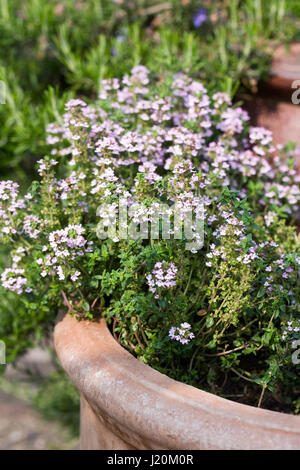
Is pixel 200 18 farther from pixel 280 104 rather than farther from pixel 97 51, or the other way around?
pixel 280 104

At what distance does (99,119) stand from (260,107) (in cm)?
64

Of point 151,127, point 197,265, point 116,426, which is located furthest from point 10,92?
point 116,426

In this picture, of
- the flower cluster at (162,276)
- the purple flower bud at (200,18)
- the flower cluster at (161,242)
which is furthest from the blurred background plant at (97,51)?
the flower cluster at (162,276)

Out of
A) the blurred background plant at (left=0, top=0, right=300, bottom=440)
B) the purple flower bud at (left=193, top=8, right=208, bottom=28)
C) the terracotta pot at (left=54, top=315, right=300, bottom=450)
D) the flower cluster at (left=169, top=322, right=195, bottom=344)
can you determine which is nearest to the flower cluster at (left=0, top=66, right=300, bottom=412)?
the flower cluster at (left=169, top=322, right=195, bottom=344)

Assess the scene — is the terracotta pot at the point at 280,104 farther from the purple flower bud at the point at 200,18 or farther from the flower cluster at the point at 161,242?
the purple flower bud at the point at 200,18

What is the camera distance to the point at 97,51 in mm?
2299

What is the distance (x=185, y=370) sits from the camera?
59.8 inches

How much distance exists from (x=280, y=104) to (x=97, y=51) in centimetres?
77

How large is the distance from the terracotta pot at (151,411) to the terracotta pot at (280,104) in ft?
3.35

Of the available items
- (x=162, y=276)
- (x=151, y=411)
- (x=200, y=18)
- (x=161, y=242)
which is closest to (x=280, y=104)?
(x=200, y=18)

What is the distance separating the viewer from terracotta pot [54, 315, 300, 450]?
42.8 inches

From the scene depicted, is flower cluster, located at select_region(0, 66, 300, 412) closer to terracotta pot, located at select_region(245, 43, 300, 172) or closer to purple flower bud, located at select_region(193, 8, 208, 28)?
terracotta pot, located at select_region(245, 43, 300, 172)

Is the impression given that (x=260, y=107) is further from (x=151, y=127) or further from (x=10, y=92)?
(x=10, y=92)

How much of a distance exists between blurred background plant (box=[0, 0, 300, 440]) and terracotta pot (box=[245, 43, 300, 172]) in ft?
0.18
